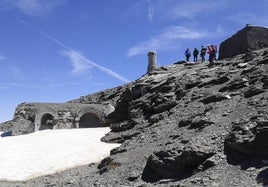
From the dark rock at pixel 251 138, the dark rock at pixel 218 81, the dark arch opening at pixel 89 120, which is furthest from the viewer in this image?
the dark arch opening at pixel 89 120

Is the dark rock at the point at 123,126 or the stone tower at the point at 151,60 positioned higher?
the stone tower at the point at 151,60

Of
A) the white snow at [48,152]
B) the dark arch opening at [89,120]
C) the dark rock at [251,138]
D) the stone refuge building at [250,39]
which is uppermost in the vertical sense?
the stone refuge building at [250,39]

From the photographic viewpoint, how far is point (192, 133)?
15242mm

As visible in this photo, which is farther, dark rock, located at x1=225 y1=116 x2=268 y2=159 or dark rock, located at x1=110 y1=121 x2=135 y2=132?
dark rock, located at x1=110 y1=121 x2=135 y2=132

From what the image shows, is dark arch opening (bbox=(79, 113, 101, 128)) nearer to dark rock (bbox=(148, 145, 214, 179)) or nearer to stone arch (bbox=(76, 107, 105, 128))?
stone arch (bbox=(76, 107, 105, 128))

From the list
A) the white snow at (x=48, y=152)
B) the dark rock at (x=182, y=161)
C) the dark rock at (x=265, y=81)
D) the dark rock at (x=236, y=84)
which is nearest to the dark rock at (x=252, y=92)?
the dark rock at (x=265, y=81)

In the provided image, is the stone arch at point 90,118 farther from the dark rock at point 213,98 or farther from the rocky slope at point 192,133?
the dark rock at point 213,98

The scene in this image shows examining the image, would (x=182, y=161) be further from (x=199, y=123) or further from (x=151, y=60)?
(x=151, y=60)

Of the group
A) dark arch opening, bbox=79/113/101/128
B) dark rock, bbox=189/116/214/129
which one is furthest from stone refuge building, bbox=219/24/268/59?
dark rock, bbox=189/116/214/129

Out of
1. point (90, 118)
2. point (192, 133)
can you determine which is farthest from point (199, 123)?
point (90, 118)

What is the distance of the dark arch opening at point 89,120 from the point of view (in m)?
32.8

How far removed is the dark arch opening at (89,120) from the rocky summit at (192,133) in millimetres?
5002

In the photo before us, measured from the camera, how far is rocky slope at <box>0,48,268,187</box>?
37.3ft

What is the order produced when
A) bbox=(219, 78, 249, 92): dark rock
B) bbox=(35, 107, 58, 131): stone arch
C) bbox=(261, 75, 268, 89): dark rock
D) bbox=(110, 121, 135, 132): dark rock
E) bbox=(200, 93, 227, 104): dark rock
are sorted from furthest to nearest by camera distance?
bbox=(35, 107, 58, 131): stone arch < bbox=(110, 121, 135, 132): dark rock < bbox=(219, 78, 249, 92): dark rock < bbox=(200, 93, 227, 104): dark rock < bbox=(261, 75, 268, 89): dark rock
